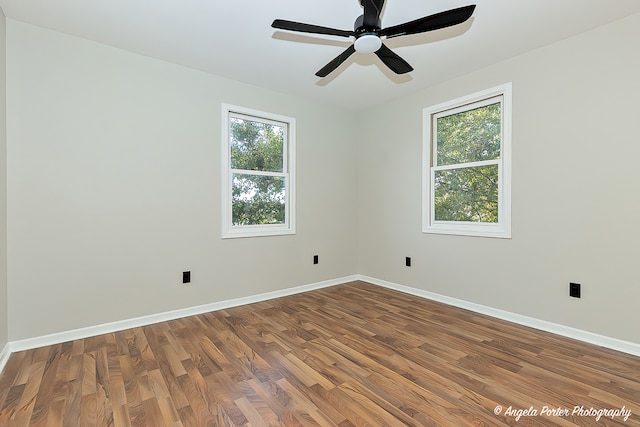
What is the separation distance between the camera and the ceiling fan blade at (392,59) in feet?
6.97

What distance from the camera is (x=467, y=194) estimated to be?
11.2ft

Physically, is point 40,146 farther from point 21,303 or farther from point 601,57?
point 601,57

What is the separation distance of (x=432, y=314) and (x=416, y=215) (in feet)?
4.03

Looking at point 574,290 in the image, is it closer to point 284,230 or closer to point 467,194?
point 467,194

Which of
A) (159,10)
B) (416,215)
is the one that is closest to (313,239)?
(416,215)

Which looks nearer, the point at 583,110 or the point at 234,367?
the point at 234,367

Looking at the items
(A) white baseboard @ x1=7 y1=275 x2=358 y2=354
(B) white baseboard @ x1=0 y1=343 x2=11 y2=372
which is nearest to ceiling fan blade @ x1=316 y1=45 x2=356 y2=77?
(A) white baseboard @ x1=7 y1=275 x2=358 y2=354

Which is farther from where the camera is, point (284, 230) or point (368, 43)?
point (284, 230)

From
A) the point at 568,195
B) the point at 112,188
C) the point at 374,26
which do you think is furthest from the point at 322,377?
the point at 568,195

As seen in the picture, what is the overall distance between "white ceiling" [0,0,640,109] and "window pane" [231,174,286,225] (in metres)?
1.17

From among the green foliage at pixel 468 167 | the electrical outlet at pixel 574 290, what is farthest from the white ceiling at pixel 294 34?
the electrical outlet at pixel 574 290

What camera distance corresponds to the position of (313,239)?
4.14m

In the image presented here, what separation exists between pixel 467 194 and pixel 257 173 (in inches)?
96.1

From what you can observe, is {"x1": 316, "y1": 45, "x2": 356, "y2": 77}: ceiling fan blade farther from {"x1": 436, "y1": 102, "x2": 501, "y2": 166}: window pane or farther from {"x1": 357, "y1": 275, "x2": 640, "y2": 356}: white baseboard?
{"x1": 357, "y1": 275, "x2": 640, "y2": 356}: white baseboard
